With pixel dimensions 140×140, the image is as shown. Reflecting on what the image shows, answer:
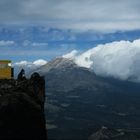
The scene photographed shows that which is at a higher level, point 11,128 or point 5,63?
point 5,63

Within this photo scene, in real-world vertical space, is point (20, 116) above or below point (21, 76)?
below

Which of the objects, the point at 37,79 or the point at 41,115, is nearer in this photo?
the point at 41,115

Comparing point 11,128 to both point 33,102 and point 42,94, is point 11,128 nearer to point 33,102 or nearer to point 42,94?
point 33,102

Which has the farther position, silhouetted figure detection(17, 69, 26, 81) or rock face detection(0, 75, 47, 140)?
silhouetted figure detection(17, 69, 26, 81)

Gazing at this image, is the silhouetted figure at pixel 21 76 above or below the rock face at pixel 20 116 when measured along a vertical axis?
above

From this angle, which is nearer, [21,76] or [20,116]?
[20,116]

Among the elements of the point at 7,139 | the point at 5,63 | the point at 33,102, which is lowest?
the point at 7,139

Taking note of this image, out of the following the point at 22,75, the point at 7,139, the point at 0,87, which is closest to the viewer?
the point at 7,139

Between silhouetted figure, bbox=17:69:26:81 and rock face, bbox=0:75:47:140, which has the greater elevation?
silhouetted figure, bbox=17:69:26:81

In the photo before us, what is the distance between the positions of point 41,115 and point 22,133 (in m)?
3.52

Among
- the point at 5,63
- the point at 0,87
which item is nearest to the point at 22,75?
the point at 5,63

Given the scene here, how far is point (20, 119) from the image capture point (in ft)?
159

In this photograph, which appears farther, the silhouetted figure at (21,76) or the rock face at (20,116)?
the silhouetted figure at (21,76)

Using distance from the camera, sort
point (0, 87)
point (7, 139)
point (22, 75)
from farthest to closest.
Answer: point (22, 75) < point (0, 87) < point (7, 139)
